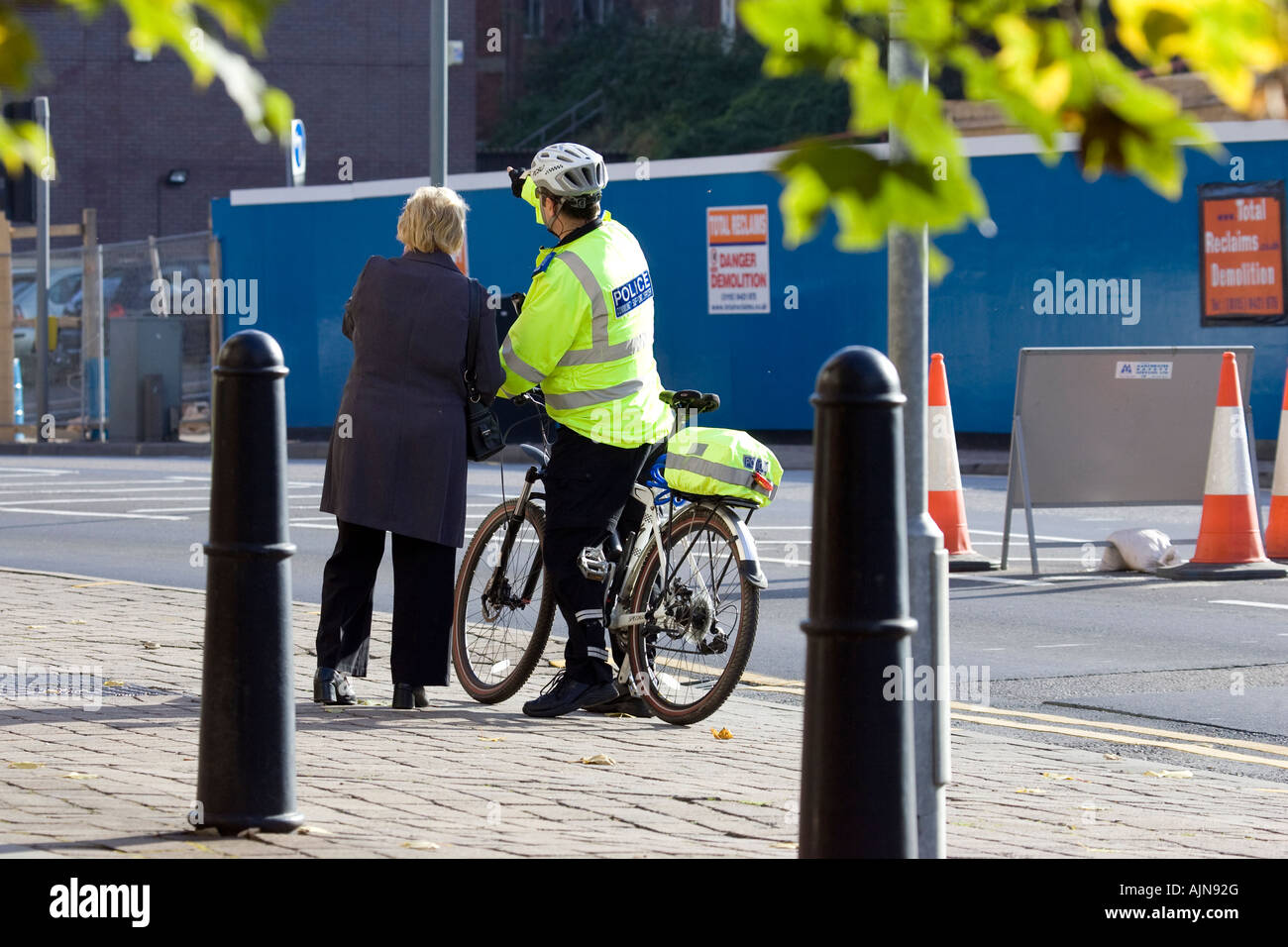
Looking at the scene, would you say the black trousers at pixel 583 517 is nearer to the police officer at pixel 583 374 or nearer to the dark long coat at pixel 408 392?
the police officer at pixel 583 374

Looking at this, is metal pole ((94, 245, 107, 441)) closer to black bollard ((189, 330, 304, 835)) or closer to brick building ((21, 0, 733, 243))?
brick building ((21, 0, 733, 243))

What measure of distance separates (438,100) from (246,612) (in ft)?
19.3

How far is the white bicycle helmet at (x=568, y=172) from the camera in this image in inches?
254

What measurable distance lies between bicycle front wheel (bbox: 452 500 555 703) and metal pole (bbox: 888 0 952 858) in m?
2.88

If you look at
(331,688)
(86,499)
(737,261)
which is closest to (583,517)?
(331,688)

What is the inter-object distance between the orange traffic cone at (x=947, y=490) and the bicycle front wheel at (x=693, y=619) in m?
4.71

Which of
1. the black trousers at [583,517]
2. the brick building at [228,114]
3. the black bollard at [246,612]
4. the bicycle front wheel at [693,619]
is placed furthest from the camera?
the brick building at [228,114]

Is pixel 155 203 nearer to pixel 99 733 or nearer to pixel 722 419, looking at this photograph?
pixel 722 419

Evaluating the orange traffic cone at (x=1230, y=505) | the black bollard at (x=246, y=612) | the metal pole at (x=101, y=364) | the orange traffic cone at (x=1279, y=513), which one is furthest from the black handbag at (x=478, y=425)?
the metal pole at (x=101, y=364)

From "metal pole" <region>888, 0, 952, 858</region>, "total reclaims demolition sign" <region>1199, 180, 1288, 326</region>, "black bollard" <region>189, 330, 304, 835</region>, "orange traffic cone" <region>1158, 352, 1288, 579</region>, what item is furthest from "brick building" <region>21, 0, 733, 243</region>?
"metal pole" <region>888, 0, 952, 858</region>

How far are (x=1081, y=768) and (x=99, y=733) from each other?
3062mm

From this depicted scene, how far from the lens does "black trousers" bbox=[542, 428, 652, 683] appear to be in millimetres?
6617

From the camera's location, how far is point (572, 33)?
191 feet
